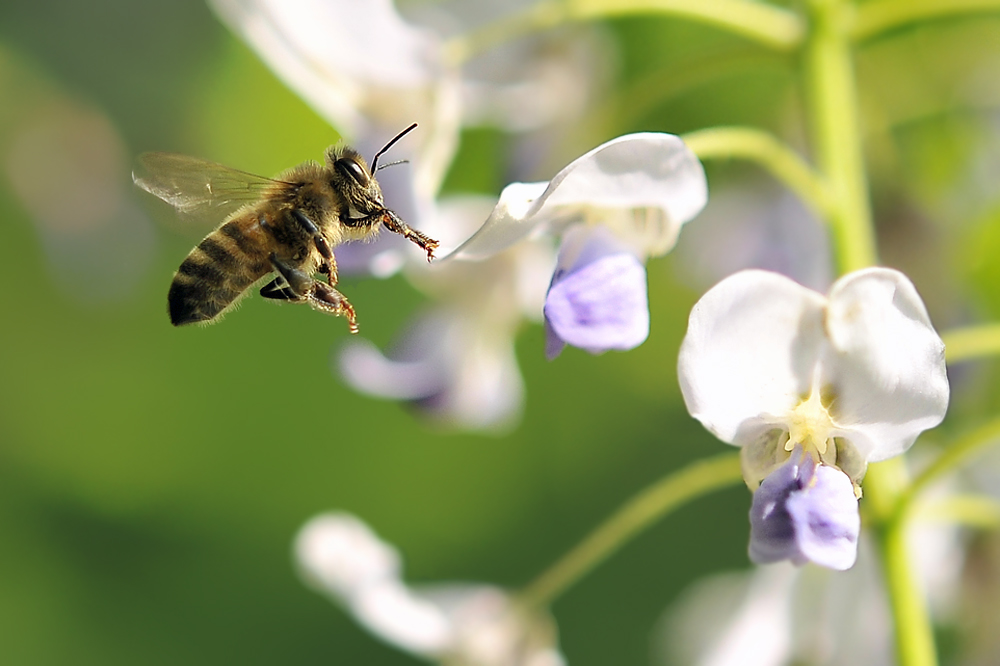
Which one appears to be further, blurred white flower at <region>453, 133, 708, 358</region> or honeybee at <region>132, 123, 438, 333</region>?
honeybee at <region>132, 123, 438, 333</region>

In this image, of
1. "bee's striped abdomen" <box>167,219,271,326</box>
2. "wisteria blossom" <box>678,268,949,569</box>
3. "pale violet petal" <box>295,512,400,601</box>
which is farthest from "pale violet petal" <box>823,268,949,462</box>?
"pale violet petal" <box>295,512,400,601</box>

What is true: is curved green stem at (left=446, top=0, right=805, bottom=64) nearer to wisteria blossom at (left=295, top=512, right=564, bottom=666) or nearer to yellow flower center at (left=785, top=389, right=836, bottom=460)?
yellow flower center at (left=785, top=389, right=836, bottom=460)

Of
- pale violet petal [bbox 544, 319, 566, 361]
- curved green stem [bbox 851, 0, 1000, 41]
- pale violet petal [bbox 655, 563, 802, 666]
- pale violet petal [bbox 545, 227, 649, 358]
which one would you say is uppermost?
curved green stem [bbox 851, 0, 1000, 41]

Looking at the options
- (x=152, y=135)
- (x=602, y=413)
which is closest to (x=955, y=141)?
(x=602, y=413)

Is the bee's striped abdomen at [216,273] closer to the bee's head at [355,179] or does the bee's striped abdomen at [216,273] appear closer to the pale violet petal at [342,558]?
the bee's head at [355,179]

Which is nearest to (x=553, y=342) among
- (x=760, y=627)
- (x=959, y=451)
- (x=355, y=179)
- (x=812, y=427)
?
(x=812, y=427)

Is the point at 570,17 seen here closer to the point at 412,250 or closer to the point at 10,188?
the point at 412,250

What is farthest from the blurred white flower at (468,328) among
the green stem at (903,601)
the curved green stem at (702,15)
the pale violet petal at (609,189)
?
the green stem at (903,601)
